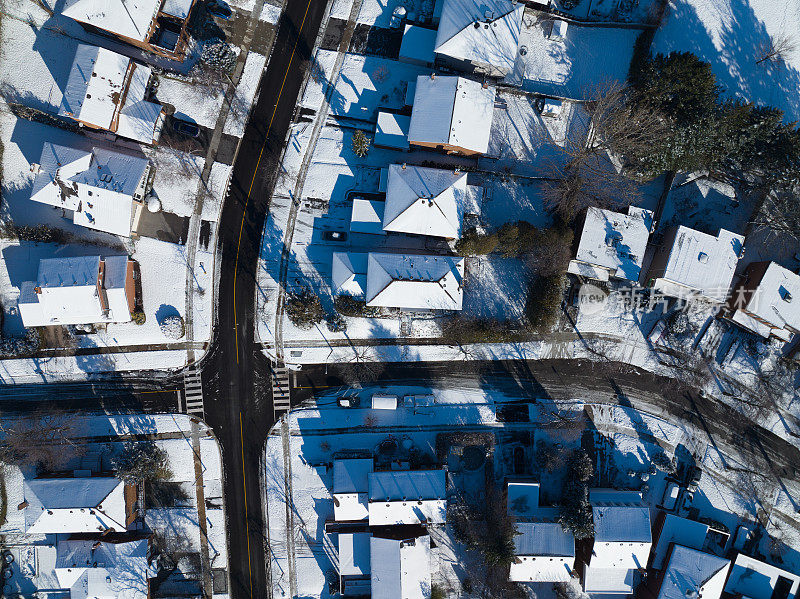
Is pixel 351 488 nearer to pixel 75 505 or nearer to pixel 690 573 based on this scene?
pixel 75 505

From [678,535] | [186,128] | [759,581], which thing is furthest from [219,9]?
[759,581]

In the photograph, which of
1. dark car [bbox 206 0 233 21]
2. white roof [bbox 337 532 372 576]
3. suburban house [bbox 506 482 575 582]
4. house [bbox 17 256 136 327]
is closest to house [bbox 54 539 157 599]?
white roof [bbox 337 532 372 576]

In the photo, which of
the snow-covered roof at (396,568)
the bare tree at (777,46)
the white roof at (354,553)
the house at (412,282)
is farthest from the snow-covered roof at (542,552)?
the bare tree at (777,46)

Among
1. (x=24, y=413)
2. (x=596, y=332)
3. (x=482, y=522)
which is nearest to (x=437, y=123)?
(x=596, y=332)

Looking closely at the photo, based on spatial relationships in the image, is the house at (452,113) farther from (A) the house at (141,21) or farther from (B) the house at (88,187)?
(B) the house at (88,187)

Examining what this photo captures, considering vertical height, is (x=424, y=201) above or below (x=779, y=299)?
above

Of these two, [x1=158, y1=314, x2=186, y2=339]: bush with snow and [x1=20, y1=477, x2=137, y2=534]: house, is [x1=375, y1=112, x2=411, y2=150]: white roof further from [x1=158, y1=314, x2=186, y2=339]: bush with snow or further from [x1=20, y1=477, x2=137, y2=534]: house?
[x1=20, y1=477, x2=137, y2=534]: house

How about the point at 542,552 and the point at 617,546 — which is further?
the point at 542,552
